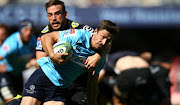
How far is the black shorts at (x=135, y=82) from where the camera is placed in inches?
292

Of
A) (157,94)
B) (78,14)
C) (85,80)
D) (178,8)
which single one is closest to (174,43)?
(178,8)

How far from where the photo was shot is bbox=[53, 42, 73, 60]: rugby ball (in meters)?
4.94

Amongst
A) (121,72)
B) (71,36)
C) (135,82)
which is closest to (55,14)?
(71,36)

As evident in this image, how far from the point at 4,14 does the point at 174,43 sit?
9.18 metres

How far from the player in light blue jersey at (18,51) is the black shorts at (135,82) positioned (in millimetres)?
2223

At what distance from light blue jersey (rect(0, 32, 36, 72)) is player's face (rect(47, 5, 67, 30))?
2.90m

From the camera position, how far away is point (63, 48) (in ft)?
16.2

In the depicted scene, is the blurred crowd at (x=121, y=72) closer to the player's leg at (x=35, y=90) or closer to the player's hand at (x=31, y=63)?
the player's hand at (x=31, y=63)

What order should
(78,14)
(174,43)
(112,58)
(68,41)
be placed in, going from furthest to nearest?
(174,43), (78,14), (112,58), (68,41)

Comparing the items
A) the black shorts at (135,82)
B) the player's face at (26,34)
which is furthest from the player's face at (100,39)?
the player's face at (26,34)

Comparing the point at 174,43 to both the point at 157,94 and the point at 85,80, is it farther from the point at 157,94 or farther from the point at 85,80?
the point at 85,80

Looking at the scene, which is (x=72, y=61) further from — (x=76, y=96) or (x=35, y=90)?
(x=76, y=96)

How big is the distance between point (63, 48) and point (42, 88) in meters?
0.78

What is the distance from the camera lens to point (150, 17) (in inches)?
685
